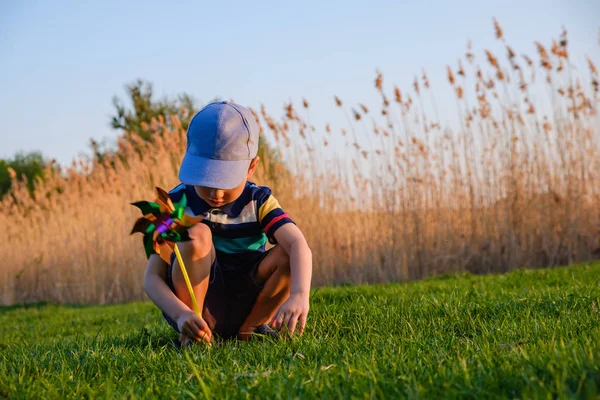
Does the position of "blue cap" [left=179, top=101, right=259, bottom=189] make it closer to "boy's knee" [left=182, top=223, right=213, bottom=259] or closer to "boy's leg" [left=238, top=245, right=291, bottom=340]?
"boy's knee" [left=182, top=223, right=213, bottom=259]

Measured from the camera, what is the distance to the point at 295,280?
2846mm

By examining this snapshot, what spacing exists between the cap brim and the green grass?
0.70 meters

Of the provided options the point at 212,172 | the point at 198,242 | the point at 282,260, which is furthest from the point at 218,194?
the point at 282,260

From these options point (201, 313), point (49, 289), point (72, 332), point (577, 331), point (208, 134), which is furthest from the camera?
point (49, 289)

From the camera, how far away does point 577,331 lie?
2588 millimetres

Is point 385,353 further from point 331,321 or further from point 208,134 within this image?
point 208,134

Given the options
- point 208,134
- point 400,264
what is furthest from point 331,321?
point 400,264

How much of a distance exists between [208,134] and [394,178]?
517 cm

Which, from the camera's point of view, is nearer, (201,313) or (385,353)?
(385,353)

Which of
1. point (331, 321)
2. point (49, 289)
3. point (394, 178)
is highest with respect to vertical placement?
point (394, 178)

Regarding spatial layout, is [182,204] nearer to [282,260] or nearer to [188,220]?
[188,220]

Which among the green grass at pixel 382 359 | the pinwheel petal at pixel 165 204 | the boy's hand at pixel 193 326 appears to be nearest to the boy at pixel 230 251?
the boy's hand at pixel 193 326

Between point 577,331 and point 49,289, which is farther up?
point 577,331

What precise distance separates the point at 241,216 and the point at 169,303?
538mm
